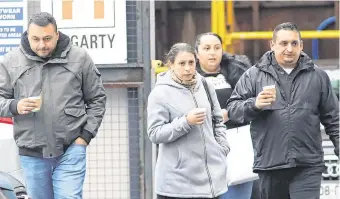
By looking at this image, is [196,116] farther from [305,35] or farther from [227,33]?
[227,33]

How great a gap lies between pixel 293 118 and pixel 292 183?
0.46 m

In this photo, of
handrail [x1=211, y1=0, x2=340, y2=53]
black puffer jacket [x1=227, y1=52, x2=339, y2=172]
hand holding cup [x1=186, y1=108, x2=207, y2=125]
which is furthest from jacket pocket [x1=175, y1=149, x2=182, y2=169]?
handrail [x1=211, y1=0, x2=340, y2=53]

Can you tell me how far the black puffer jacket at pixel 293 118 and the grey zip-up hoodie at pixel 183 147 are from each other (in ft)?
1.13

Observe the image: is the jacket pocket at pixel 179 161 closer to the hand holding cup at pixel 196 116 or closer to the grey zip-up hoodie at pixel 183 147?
the grey zip-up hoodie at pixel 183 147

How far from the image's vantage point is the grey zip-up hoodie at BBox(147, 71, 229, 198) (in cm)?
648

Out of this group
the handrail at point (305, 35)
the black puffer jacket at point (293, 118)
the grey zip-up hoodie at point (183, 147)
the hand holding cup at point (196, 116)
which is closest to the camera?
the hand holding cup at point (196, 116)

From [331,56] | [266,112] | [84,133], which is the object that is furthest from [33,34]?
[331,56]

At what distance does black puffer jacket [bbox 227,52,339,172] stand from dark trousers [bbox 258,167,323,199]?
7cm

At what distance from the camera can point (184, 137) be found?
6.52 metres

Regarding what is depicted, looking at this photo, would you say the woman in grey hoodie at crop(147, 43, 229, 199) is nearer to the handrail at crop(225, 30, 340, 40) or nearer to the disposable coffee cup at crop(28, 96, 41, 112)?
the disposable coffee cup at crop(28, 96, 41, 112)

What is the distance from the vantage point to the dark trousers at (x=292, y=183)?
6793 mm

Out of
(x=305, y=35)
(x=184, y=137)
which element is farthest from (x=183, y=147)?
(x=305, y=35)

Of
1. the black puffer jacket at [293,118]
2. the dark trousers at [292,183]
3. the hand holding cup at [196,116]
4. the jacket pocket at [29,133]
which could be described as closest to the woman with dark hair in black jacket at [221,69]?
the black puffer jacket at [293,118]

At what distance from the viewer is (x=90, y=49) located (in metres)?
8.71
